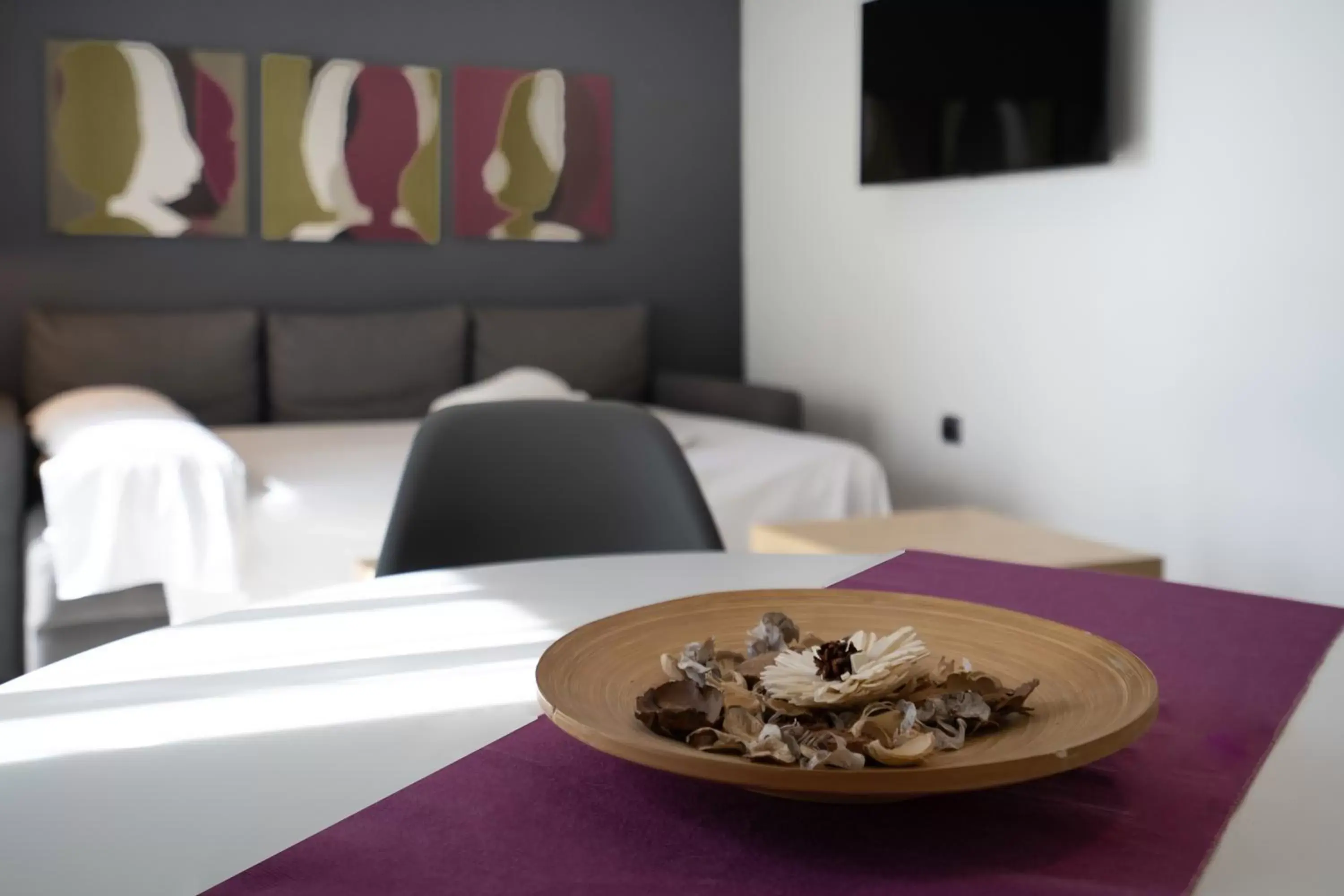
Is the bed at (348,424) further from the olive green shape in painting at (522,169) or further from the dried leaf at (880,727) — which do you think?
the dried leaf at (880,727)

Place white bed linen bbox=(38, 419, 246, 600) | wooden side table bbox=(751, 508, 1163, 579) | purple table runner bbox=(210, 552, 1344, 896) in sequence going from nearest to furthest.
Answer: purple table runner bbox=(210, 552, 1344, 896) < wooden side table bbox=(751, 508, 1163, 579) < white bed linen bbox=(38, 419, 246, 600)

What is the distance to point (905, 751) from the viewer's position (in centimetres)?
82

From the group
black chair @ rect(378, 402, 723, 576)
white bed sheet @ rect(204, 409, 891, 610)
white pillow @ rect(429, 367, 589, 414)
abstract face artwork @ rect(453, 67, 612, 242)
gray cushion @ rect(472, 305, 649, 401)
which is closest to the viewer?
black chair @ rect(378, 402, 723, 576)

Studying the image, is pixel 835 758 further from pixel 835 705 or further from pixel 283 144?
Answer: pixel 283 144

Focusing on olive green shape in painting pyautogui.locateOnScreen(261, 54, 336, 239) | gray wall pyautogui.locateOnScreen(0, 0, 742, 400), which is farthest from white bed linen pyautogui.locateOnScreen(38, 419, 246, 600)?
olive green shape in painting pyautogui.locateOnScreen(261, 54, 336, 239)

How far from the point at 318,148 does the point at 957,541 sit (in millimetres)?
2854

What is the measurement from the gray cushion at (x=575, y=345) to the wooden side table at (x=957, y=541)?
6.00ft

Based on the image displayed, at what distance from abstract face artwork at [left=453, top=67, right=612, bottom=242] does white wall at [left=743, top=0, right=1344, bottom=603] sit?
77cm

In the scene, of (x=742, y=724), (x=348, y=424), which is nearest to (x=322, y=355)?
(x=348, y=424)

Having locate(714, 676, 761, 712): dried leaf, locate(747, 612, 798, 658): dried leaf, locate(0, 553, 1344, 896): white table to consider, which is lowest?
locate(0, 553, 1344, 896): white table

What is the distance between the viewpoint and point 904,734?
2.81ft

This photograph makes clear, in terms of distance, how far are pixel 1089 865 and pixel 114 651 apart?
84 cm

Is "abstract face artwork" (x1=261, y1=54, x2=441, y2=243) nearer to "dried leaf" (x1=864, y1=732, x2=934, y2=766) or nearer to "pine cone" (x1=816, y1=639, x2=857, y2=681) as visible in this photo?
"pine cone" (x1=816, y1=639, x2=857, y2=681)

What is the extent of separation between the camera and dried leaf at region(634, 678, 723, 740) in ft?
2.94
